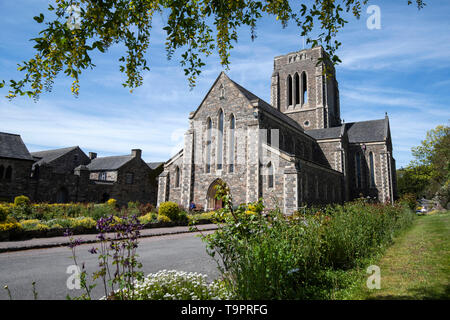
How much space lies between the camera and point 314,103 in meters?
39.7

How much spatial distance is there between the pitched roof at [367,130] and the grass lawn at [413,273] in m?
30.2

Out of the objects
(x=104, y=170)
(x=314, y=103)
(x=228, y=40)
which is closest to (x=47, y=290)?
(x=228, y=40)

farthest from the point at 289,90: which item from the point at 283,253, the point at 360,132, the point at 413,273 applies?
the point at 283,253

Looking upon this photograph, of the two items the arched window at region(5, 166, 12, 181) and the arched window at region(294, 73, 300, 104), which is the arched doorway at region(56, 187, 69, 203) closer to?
the arched window at region(5, 166, 12, 181)

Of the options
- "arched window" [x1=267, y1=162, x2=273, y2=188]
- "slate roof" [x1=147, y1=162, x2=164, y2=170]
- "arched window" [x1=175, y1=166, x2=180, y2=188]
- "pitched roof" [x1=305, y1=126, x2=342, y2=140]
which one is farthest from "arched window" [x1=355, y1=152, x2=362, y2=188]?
"slate roof" [x1=147, y1=162, x2=164, y2=170]

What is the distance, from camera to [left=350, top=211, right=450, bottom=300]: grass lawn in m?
4.46

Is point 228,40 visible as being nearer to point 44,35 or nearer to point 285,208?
point 44,35

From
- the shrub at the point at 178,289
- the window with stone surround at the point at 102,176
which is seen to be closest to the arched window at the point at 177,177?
the window with stone surround at the point at 102,176

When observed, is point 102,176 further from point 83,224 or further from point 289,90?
point 289,90

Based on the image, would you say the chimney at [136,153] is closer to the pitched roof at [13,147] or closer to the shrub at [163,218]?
the pitched roof at [13,147]

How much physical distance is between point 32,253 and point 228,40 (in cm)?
907

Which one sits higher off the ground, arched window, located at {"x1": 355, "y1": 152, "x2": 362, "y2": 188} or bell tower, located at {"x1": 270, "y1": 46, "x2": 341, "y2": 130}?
bell tower, located at {"x1": 270, "y1": 46, "x2": 341, "y2": 130}

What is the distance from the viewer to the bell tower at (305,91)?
38.9 metres

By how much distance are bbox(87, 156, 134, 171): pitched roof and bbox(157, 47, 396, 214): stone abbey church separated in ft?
42.5
